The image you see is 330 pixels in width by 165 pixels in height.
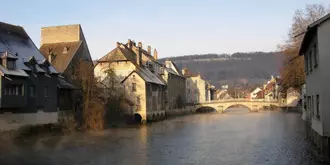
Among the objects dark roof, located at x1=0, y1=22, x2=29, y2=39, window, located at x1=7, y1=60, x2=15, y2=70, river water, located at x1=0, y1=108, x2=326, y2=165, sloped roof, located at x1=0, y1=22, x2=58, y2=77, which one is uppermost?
dark roof, located at x1=0, y1=22, x2=29, y2=39

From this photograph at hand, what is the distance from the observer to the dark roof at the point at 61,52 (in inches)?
1874

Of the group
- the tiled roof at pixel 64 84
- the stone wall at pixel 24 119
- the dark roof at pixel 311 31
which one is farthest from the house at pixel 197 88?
the dark roof at pixel 311 31

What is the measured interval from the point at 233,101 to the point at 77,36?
45743 millimetres

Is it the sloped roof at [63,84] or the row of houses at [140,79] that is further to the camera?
the row of houses at [140,79]

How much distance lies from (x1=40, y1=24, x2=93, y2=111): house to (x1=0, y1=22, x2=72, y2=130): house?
2382mm

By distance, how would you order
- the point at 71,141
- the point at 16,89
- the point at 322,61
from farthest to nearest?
the point at 16,89
the point at 71,141
the point at 322,61

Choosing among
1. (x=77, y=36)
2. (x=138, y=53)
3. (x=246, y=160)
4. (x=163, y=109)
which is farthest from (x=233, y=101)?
(x=246, y=160)

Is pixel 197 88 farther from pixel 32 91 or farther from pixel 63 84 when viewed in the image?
pixel 32 91

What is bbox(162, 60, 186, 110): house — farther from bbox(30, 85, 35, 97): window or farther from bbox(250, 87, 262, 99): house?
bbox(250, 87, 262, 99): house

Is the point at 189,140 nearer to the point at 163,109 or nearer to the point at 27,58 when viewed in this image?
the point at 27,58

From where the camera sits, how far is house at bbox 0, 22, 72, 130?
32125 mm

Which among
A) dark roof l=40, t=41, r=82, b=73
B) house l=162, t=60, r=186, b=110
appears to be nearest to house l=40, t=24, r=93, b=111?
dark roof l=40, t=41, r=82, b=73

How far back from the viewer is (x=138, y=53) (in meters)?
63.5

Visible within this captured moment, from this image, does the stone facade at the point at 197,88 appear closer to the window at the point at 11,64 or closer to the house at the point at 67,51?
the house at the point at 67,51
